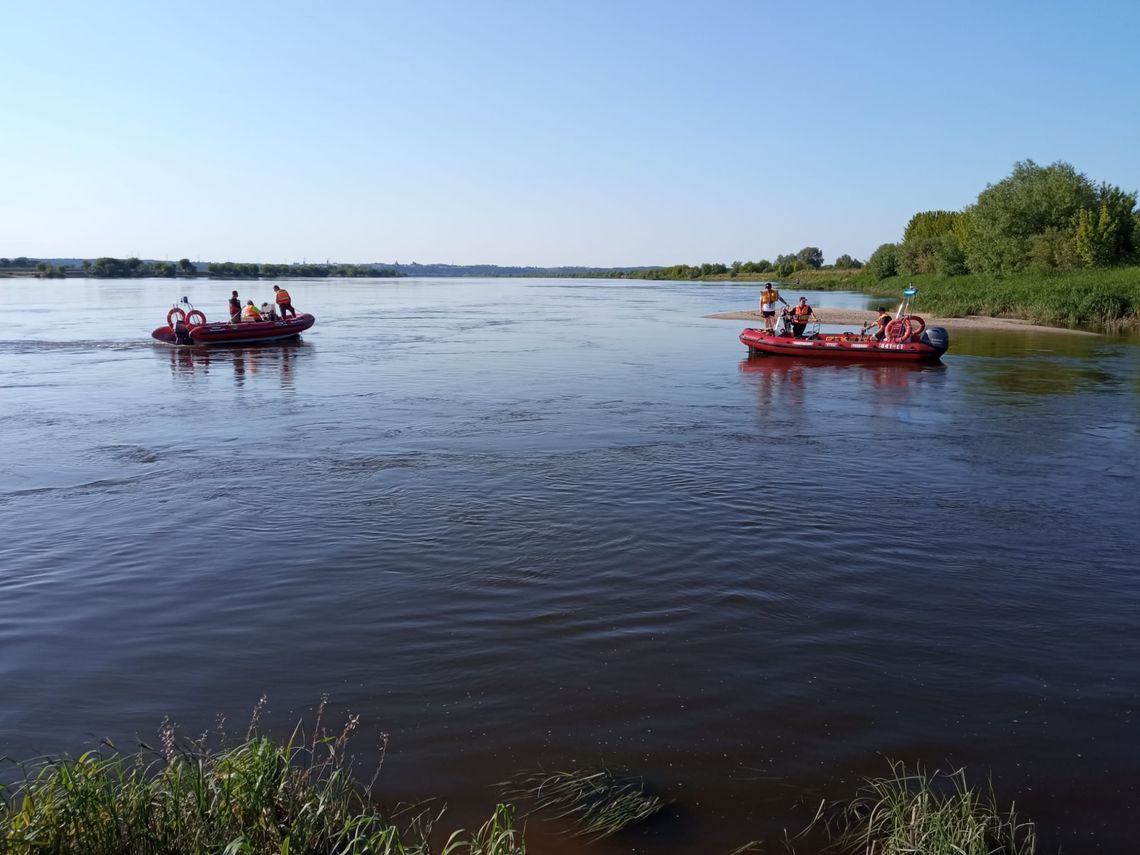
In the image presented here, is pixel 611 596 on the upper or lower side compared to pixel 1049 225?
lower

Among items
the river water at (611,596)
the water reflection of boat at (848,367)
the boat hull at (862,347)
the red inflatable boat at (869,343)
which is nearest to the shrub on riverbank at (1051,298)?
the red inflatable boat at (869,343)

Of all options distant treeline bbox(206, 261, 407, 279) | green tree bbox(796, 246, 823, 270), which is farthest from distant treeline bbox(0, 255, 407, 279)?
green tree bbox(796, 246, 823, 270)

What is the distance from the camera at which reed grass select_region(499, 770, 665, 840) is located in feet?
14.1

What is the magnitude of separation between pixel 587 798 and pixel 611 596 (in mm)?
2701

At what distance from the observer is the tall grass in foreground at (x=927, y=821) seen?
384 cm

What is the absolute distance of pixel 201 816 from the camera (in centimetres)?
353

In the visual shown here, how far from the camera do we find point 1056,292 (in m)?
36.2

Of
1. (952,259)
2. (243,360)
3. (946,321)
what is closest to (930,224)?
(952,259)

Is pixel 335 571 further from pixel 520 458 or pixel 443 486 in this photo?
pixel 520 458

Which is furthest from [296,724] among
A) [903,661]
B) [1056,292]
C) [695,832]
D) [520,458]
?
[1056,292]

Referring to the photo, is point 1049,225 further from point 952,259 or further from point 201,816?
point 201,816

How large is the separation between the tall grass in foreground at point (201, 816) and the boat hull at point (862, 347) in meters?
21.1

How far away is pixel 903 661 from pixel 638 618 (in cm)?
193

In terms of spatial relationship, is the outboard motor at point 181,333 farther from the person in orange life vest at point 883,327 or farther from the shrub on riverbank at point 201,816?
the shrub on riverbank at point 201,816
